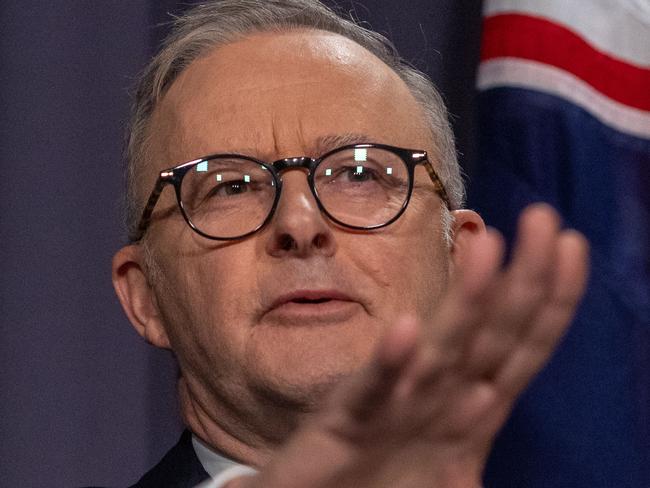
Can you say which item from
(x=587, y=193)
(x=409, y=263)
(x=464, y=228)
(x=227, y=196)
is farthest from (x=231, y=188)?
(x=587, y=193)

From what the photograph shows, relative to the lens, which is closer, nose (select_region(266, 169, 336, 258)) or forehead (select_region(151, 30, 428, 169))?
nose (select_region(266, 169, 336, 258))

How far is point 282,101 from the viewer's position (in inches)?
57.6

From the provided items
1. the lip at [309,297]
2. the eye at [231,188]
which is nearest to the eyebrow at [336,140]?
the eye at [231,188]

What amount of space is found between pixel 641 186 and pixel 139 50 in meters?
1.05

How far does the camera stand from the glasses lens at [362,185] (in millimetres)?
1406

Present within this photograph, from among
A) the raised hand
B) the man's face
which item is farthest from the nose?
the raised hand

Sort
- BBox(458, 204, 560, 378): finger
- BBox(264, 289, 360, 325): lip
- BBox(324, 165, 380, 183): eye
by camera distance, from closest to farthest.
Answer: BBox(458, 204, 560, 378): finger < BBox(264, 289, 360, 325): lip < BBox(324, 165, 380, 183): eye

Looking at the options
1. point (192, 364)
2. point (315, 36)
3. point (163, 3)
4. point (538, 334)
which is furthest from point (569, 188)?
point (163, 3)

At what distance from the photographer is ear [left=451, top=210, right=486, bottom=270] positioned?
1.58 m

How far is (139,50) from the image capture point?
2.15m

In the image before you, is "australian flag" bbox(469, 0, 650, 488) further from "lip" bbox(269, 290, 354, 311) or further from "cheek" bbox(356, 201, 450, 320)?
"lip" bbox(269, 290, 354, 311)

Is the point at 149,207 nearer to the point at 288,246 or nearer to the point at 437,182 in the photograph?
the point at 288,246

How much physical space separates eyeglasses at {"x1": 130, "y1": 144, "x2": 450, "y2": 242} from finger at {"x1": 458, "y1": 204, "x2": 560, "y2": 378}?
61 cm

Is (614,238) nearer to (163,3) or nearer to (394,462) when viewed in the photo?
(394,462)
